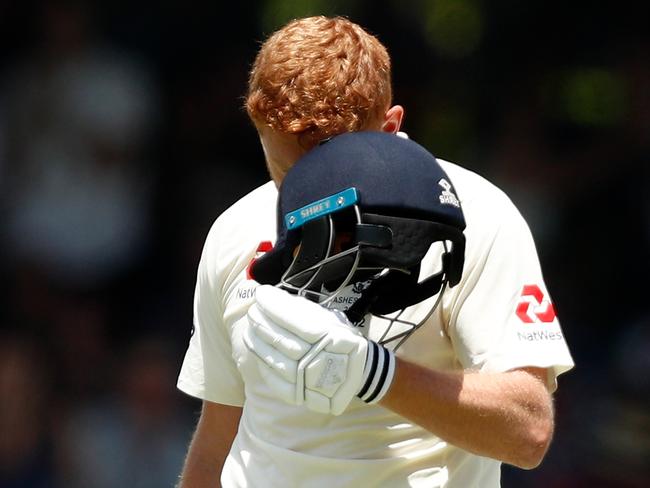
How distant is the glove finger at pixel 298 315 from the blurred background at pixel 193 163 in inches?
141

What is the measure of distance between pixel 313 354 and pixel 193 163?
4093 millimetres

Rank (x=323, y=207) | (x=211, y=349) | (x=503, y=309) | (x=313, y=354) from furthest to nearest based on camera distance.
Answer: (x=211, y=349) < (x=503, y=309) < (x=323, y=207) < (x=313, y=354)

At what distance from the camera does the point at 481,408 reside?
2.01m

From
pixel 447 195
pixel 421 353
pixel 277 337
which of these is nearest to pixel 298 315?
pixel 277 337

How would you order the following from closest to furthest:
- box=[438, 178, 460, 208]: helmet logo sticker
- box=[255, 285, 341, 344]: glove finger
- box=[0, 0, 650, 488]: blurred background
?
A: box=[255, 285, 341, 344]: glove finger < box=[438, 178, 460, 208]: helmet logo sticker < box=[0, 0, 650, 488]: blurred background

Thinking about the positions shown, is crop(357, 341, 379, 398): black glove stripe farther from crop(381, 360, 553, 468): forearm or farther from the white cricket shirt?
the white cricket shirt

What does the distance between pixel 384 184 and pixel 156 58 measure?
4016 millimetres

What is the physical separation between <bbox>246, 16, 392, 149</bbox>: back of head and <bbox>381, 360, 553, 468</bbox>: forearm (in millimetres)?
484

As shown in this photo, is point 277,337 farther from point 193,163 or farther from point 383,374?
point 193,163

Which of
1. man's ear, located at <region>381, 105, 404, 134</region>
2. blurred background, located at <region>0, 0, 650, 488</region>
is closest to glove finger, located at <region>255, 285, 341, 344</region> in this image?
man's ear, located at <region>381, 105, 404, 134</region>

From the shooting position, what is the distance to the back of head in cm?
219

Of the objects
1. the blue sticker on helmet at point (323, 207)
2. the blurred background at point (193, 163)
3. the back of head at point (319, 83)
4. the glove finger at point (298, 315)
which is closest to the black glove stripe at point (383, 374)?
the glove finger at point (298, 315)

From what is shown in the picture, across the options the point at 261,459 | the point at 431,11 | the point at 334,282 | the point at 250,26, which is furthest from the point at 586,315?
the point at 334,282

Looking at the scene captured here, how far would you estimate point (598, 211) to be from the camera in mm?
5566
